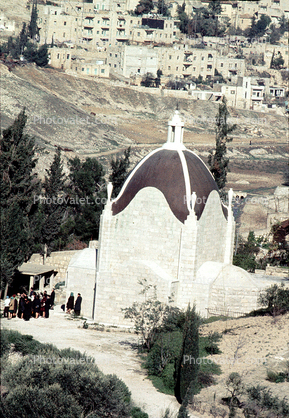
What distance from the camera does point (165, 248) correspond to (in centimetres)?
2664

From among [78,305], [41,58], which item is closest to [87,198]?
[78,305]

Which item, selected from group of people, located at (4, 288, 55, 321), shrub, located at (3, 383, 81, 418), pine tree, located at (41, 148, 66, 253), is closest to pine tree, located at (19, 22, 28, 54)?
pine tree, located at (41, 148, 66, 253)

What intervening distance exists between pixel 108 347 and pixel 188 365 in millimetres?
4197

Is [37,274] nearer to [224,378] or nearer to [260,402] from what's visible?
[224,378]

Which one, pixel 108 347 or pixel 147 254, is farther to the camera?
pixel 147 254

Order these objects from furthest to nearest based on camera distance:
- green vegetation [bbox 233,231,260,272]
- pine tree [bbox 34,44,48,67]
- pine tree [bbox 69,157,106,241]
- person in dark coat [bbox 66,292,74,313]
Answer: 1. pine tree [bbox 34,44,48,67]
2. pine tree [bbox 69,157,106,241]
3. green vegetation [bbox 233,231,260,272]
4. person in dark coat [bbox 66,292,74,313]

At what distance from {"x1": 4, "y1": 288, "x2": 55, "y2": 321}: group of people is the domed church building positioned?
5.97ft

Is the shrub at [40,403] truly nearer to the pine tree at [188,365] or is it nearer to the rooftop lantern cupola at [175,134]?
the pine tree at [188,365]

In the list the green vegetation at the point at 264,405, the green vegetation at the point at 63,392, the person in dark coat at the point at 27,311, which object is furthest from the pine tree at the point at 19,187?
A: the green vegetation at the point at 264,405

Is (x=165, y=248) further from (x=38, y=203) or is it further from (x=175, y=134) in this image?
(x=38, y=203)

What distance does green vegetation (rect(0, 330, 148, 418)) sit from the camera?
18.3 metres

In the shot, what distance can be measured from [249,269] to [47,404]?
1784 centimetres

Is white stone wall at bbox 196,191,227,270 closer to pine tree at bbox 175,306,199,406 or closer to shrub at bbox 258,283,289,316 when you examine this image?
shrub at bbox 258,283,289,316

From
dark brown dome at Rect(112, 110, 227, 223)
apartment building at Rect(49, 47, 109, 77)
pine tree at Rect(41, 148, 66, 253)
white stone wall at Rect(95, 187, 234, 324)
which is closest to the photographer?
white stone wall at Rect(95, 187, 234, 324)
